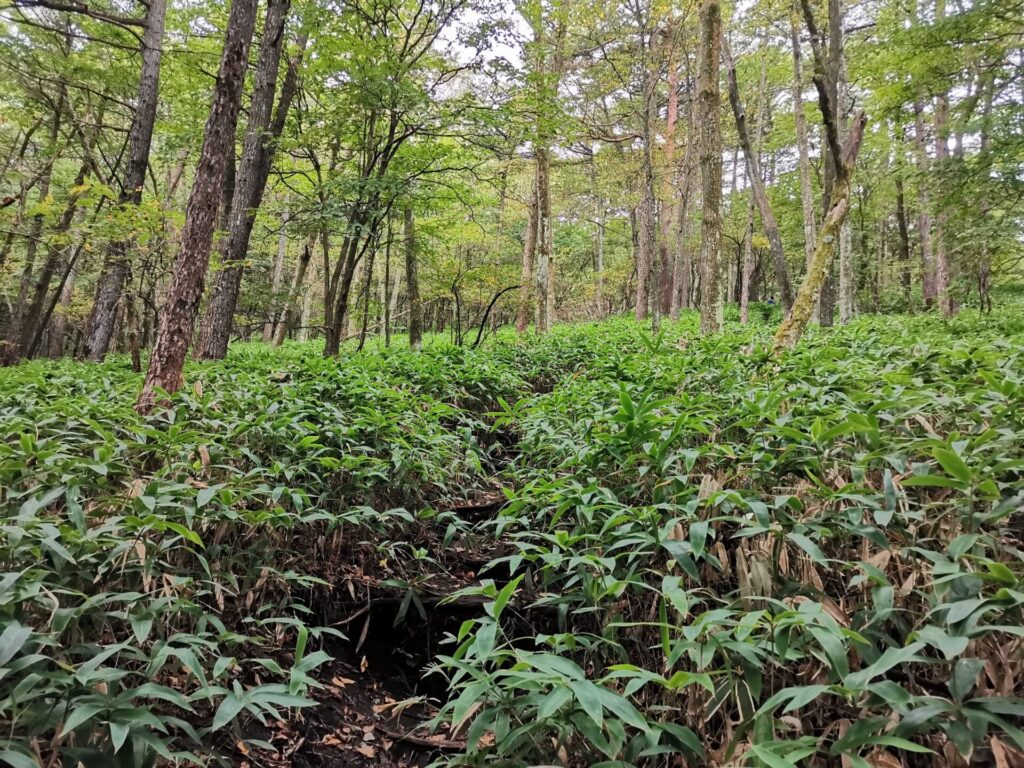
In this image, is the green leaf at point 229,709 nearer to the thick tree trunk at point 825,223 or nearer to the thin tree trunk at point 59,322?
the thick tree trunk at point 825,223

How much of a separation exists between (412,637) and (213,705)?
3.79 ft

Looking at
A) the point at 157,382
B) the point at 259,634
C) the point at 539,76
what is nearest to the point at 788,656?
the point at 259,634

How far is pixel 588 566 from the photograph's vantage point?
7.72 ft

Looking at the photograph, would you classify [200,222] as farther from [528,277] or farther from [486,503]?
[528,277]

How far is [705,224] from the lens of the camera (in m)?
7.92

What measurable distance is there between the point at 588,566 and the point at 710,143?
24.7 ft

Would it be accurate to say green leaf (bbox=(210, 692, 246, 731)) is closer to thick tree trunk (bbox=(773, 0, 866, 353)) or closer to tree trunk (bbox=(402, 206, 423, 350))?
thick tree trunk (bbox=(773, 0, 866, 353))

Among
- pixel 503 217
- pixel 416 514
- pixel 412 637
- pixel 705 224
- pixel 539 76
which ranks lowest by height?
pixel 412 637

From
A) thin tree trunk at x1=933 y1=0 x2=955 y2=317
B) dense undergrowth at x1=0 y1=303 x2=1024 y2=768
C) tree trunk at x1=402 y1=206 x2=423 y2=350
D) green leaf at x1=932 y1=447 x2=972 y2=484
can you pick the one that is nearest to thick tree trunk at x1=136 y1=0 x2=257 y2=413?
dense undergrowth at x1=0 y1=303 x2=1024 y2=768

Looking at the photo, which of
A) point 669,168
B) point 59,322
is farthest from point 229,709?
point 59,322

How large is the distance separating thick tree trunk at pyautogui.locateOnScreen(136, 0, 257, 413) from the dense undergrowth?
46cm

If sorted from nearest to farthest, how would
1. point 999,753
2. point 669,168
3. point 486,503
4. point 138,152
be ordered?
point 999,753
point 486,503
point 138,152
point 669,168

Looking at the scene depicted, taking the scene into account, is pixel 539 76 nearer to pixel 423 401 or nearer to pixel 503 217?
pixel 423 401

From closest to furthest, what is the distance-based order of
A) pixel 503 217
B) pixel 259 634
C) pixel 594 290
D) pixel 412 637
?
pixel 259 634, pixel 412 637, pixel 503 217, pixel 594 290
